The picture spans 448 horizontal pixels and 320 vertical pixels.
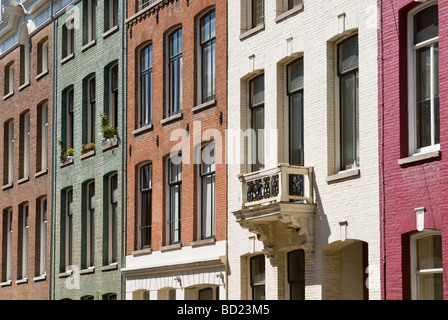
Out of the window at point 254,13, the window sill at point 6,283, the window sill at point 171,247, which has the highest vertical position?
the window at point 254,13

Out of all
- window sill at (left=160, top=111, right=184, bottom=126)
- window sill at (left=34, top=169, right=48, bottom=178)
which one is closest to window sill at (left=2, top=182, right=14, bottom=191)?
window sill at (left=34, top=169, right=48, bottom=178)

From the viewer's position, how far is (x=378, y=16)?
74.2 feet

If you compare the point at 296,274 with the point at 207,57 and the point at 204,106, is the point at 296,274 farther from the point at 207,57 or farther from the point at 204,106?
the point at 207,57

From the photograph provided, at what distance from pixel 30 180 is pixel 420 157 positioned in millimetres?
22969

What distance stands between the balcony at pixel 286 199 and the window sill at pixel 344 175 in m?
0.84

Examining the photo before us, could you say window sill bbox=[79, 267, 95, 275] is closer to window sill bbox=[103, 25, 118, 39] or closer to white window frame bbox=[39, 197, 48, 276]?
white window frame bbox=[39, 197, 48, 276]

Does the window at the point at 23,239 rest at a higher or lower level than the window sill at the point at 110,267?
higher

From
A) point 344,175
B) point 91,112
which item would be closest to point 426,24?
point 344,175

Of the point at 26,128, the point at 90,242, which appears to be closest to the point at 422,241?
the point at 90,242

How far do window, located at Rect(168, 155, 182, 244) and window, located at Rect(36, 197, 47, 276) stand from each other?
10059 mm

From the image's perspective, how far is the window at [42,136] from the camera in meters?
41.0

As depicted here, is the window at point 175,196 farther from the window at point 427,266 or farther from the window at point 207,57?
the window at point 427,266

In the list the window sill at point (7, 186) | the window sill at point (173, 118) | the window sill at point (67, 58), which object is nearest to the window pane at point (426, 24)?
the window sill at point (173, 118)
